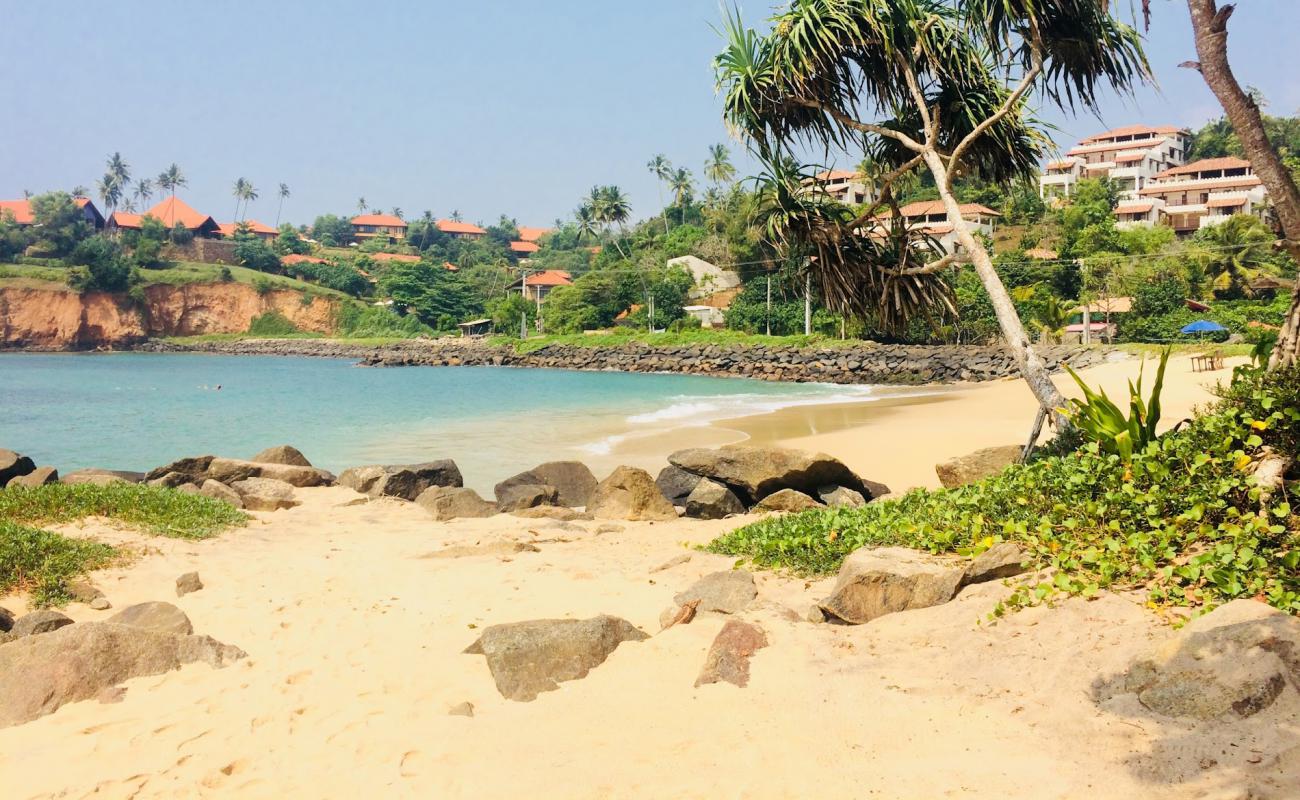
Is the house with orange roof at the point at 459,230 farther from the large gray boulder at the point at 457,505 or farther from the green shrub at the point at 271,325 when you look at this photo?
the large gray boulder at the point at 457,505

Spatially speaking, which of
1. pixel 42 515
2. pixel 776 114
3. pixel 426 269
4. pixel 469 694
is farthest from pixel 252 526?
pixel 426 269

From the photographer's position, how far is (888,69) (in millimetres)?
9297

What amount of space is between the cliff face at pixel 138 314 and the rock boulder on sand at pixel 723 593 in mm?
96929

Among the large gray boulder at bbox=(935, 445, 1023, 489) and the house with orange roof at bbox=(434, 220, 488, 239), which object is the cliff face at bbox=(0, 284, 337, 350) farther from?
the large gray boulder at bbox=(935, 445, 1023, 489)

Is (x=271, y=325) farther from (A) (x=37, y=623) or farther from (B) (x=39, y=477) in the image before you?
(A) (x=37, y=623)

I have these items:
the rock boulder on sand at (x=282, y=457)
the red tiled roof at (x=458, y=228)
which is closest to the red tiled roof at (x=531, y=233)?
the red tiled roof at (x=458, y=228)

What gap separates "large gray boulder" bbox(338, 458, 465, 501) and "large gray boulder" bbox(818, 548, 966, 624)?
29.8 feet

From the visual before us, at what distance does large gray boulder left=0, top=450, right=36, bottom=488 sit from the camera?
1248 centimetres

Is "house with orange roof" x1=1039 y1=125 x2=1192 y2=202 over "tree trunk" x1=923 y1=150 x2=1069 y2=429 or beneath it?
over

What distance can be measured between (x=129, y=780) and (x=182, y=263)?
106071 millimetres

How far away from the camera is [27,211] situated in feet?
322

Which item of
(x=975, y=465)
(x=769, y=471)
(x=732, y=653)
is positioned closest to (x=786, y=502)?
(x=769, y=471)

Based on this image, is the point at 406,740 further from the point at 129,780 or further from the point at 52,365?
the point at 52,365

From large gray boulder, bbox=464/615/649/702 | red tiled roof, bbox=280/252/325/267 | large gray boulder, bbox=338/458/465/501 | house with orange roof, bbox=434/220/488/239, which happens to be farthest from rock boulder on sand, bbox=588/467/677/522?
house with orange roof, bbox=434/220/488/239
